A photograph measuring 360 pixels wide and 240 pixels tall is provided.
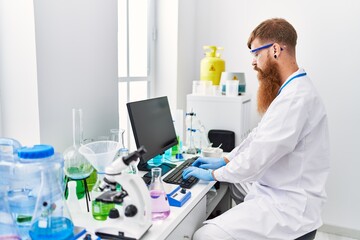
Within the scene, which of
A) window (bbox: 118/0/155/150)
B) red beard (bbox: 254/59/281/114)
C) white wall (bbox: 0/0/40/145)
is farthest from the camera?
window (bbox: 118/0/155/150)

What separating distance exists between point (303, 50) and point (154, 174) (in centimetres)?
193

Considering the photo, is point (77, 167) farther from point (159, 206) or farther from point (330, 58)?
point (330, 58)

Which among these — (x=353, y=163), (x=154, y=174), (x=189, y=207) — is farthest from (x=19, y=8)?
(x=353, y=163)

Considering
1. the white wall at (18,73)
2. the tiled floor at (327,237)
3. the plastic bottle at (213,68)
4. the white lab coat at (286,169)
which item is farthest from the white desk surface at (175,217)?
the tiled floor at (327,237)

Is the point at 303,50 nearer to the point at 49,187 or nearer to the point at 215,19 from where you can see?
the point at 215,19

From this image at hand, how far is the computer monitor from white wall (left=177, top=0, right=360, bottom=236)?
85 cm

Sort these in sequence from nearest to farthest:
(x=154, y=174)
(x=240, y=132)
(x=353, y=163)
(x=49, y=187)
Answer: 1. (x=49, y=187)
2. (x=154, y=174)
3. (x=240, y=132)
4. (x=353, y=163)

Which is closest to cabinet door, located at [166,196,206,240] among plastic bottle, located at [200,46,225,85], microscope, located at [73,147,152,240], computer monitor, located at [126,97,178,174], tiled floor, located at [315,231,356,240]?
microscope, located at [73,147,152,240]

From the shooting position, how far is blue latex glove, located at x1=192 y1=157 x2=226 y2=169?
1.88 metres

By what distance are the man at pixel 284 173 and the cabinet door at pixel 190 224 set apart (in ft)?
0.16

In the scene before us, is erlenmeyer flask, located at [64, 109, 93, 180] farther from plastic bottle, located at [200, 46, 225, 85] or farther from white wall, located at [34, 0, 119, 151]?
plastic bottle, located at [200, 46, 225, 85]

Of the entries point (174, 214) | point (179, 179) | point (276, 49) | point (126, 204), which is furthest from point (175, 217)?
point (276, 49)

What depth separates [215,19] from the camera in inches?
116

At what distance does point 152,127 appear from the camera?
1813 mm
